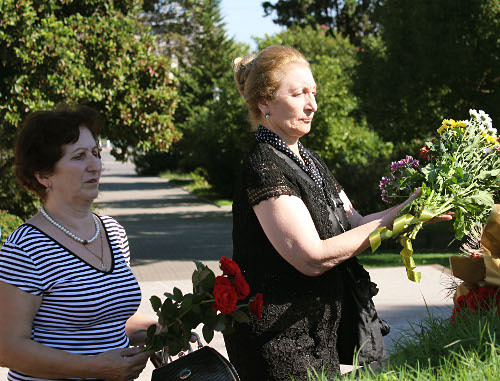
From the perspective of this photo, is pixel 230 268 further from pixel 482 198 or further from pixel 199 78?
pixel 199 78

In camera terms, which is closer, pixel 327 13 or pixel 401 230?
pixel 401 230

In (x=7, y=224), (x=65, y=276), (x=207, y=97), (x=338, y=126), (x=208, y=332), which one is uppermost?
(x=207, y=97)

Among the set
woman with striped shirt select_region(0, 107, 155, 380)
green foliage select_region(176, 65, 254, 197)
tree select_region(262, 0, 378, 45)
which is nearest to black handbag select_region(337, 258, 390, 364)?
woman with striped shirt select_region(0, 107, 155, 380)

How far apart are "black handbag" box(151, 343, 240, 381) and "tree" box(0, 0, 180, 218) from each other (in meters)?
8.67

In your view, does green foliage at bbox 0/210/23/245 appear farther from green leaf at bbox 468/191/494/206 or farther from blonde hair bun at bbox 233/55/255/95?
green leaf at bbox 468/191/494/206

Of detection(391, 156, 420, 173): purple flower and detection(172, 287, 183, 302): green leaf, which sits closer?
detection(172, 287, 183, 302): green leaf

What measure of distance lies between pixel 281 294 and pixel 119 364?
24.1 inches

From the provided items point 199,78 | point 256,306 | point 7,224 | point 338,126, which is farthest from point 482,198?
point 199,78

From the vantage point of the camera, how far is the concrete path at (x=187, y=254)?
23.4 ft

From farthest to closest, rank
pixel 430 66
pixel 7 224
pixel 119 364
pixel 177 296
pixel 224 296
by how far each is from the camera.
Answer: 1. pixel 430 66
2. pixel 7 224
3. pixel 119 364
4. pixel 177 296
5. pixel 224 296

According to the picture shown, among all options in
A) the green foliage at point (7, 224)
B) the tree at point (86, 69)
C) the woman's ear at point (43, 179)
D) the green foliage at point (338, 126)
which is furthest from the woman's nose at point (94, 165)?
the green foliage at point (338, 126)

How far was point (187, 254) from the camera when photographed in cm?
1263

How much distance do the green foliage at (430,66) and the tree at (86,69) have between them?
4.91m

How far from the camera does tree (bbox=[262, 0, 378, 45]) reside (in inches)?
1411
